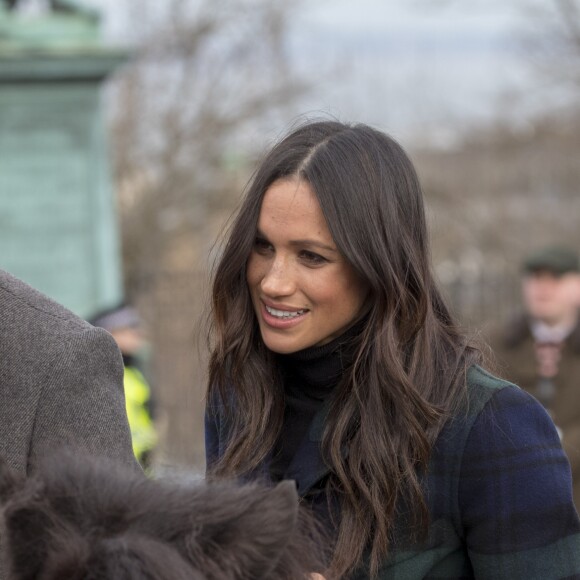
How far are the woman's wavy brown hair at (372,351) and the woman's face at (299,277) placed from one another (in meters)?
0.03

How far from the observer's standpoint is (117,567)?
153 centimetres

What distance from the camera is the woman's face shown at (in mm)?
2441

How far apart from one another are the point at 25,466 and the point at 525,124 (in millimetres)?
14546

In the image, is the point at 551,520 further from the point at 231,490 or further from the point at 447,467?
the point at 231,490

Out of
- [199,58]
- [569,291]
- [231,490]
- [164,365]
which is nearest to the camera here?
[231,490]

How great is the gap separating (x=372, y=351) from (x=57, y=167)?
18.6ft

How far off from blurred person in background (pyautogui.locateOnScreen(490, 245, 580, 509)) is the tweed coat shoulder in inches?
162

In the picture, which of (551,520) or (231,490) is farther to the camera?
(551,520)

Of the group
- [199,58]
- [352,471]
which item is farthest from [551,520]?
[199,58]

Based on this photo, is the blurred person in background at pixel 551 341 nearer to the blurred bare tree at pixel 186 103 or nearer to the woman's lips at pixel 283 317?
the woman's lips at pixel 283 317

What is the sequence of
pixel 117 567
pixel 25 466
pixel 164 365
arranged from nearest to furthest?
pixel 117 567 < pixel 25 466 < pixel 164 365

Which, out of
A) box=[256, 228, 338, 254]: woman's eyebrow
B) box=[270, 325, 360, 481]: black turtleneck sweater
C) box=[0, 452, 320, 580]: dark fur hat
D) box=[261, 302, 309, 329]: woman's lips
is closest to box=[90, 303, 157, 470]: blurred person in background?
box=[270, 325, 360, 481]: black turtleneck sweater

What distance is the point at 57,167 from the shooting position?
25.7 ft

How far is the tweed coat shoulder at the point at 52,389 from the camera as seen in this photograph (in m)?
2.13
